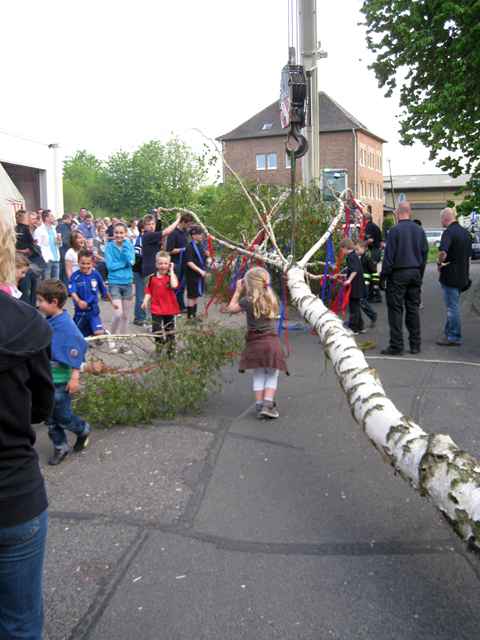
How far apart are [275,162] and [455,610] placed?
65703 mm

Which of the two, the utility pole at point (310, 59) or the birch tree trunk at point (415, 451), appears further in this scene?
the utility pole at point (310, 59)

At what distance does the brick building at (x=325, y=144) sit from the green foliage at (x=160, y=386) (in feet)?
183

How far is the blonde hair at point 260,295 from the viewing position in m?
6.62

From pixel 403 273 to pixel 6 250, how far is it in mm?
7912

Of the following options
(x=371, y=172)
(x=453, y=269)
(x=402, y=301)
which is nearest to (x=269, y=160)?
(x=371, y=172)

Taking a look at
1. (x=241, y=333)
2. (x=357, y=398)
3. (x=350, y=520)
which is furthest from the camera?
(x=241, y=333)

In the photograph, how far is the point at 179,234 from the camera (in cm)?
1169

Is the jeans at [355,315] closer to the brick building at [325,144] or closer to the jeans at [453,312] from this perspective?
the jeans at [453,312]

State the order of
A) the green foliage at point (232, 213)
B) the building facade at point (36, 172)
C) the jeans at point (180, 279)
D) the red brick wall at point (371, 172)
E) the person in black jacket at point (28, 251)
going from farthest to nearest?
1. the red brick wall at point (371, 172)
2. the building facade at point (36, 172)
3. the green foliage at point (232, 213)
4. the jeans at point (180, 279)
5. the person in black jacket at point (28, 251)

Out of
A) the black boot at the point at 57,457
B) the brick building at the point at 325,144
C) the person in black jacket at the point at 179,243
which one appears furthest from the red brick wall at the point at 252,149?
the black boot at the point at 57,457

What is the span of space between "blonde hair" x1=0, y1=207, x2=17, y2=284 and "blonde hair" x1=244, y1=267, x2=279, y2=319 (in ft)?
14.4

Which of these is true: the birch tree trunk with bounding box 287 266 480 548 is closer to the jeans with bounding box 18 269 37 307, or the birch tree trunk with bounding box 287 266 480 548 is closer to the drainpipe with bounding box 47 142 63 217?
the jeans with bounding box 18 269 37 307

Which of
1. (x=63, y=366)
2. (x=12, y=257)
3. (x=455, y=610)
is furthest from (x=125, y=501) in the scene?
(x=12, y=257)

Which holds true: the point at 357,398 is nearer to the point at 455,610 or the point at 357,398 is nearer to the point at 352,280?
the point at 455,610
